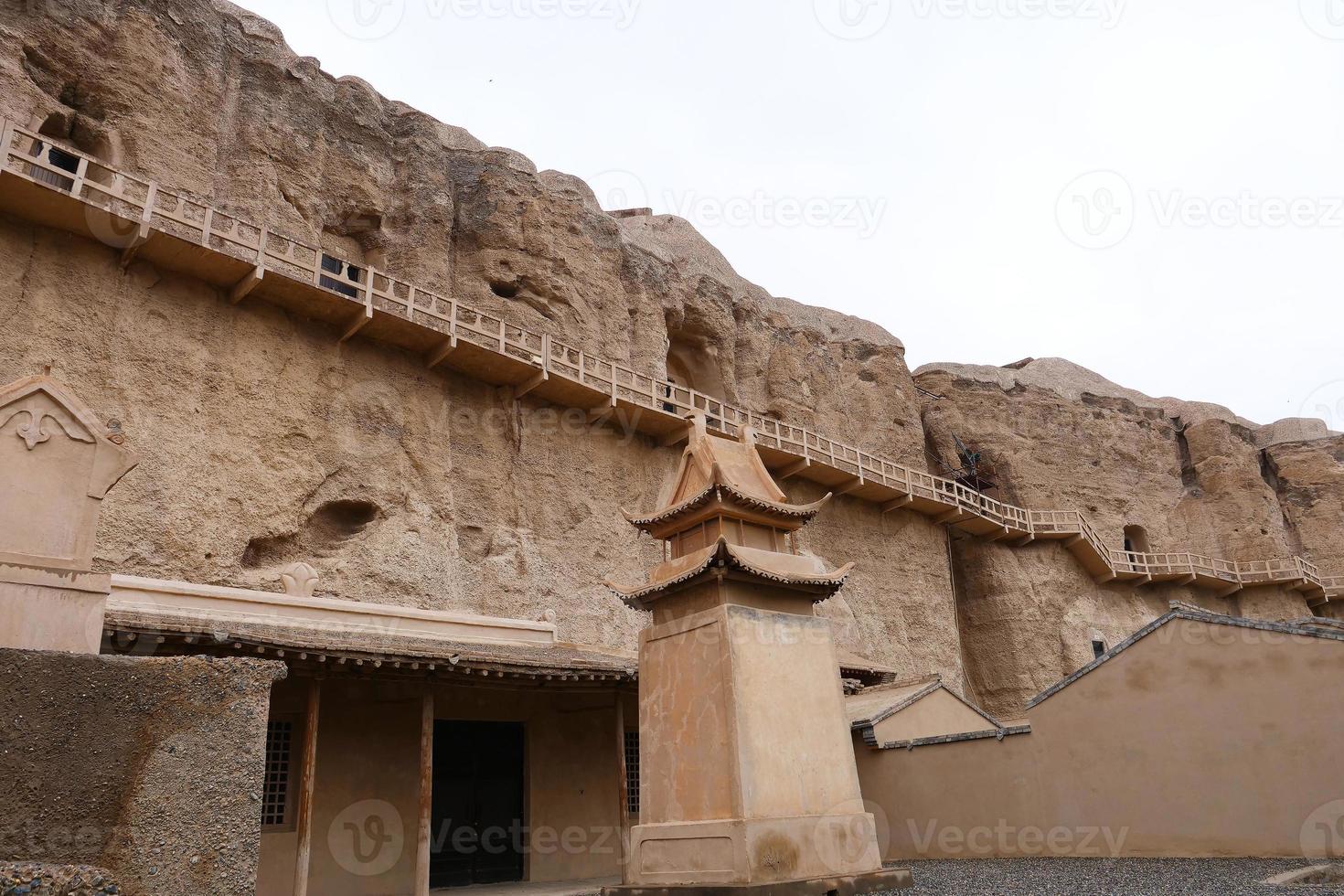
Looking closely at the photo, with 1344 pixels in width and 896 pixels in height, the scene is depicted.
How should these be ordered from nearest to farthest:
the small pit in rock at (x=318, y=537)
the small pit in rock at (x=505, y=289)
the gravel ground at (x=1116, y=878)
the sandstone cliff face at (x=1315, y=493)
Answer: the gravel ground at (x=1116, y=878) → the small pit in rock at (x=318, y=537) → the small pit in rock at (x=505, y=289) → the sandstone cliff face at (x=1315, y=493)

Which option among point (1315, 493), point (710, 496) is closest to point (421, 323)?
point (710, 496)

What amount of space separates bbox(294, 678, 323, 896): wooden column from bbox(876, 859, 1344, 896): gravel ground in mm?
6609

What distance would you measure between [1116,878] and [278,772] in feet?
32.3

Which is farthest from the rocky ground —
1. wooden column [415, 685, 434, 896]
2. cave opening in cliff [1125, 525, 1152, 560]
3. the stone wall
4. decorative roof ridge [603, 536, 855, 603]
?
cave opening in cliff [1125, 525, 1152, 560]

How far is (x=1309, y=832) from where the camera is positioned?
8953 millimetres

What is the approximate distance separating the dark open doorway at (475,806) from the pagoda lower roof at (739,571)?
405 cm

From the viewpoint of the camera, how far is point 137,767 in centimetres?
243

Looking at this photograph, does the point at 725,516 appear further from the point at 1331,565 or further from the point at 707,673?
the point at 1331,565

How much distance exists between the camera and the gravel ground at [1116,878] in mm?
7812

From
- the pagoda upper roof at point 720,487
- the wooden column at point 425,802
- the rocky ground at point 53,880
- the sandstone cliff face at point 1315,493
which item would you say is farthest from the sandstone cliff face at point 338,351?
the sandstone cliff face at point 1315,493

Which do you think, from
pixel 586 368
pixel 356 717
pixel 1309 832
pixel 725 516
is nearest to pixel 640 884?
pixel 725 516

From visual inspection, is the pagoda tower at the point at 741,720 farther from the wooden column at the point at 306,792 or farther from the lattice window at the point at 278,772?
the lattice window at the point at 278,772

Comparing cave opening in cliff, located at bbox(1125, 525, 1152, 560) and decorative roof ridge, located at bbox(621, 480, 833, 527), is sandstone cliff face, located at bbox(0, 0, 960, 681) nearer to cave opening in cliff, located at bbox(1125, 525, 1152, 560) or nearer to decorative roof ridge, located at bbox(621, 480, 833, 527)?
decorative roof ridge, located at bbox(621, 480, 833, 527)

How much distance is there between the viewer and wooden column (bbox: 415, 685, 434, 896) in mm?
10422
